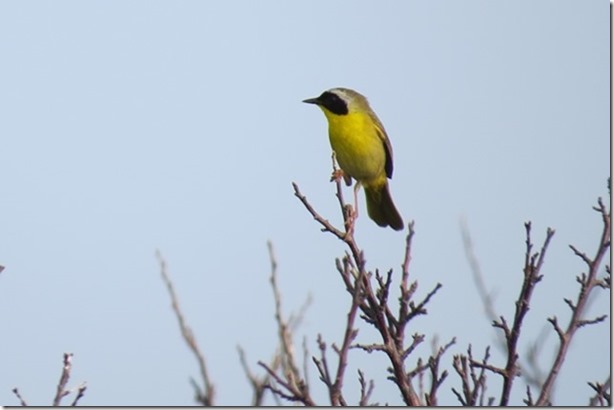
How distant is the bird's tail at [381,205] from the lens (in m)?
8.76

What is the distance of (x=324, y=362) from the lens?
3869mm

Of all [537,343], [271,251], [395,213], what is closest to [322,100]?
[395,213]

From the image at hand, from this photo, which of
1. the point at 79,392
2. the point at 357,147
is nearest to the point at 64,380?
the point at 79,392

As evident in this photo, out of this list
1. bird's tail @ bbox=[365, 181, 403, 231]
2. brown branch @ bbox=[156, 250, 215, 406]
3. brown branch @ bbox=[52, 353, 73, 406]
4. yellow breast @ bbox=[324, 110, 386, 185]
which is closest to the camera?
brown branch @ bbox=[156, 250, 215, 406]

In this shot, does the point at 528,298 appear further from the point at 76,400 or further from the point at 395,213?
the point at 395,213

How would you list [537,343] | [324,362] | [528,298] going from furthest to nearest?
[537,343] < [528,298] < [324,362]

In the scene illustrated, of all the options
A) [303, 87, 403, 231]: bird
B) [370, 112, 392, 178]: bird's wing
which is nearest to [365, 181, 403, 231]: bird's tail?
[303, 87, 403, 231]: bird

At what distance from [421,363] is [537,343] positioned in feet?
4.37

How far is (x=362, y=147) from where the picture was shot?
8.53 meters

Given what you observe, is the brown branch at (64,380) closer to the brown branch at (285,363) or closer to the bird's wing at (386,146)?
the brown branch at (285,363)

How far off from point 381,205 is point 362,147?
563 millimetres

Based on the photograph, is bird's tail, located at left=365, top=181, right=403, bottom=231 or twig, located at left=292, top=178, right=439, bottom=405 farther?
bird's tail, located at left=365, top=181, right=403, bottom=231

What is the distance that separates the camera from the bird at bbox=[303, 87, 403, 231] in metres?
8.50

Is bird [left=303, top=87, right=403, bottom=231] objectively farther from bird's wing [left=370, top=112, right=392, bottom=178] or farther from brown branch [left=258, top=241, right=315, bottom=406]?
brown branch [left=258, top=241, right=315, bottom=406]
